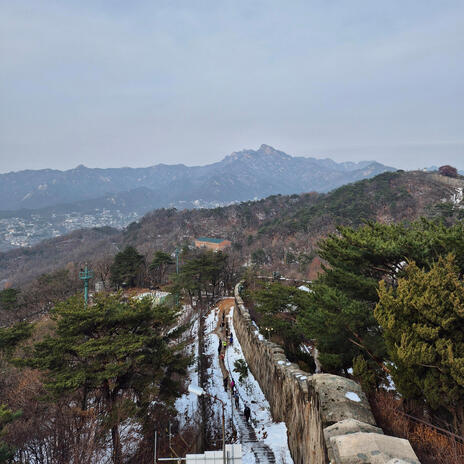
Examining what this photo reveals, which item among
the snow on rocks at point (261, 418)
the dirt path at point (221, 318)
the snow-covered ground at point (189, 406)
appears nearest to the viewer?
the snow on rocks at point (261, 418)

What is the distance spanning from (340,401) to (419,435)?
1.25 m

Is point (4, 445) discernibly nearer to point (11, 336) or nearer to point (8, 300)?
point (11, 336)

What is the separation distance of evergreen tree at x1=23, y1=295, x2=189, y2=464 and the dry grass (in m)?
5.21

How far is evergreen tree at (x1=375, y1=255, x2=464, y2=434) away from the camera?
4379 mm

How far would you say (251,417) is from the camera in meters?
10.0

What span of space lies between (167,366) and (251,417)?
4174mm

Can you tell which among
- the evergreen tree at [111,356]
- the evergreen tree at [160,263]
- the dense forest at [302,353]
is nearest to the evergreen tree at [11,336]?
the dense forest at [302,353]

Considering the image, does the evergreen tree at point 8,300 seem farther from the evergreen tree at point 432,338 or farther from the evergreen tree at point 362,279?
the evergreen tree at point 432,338

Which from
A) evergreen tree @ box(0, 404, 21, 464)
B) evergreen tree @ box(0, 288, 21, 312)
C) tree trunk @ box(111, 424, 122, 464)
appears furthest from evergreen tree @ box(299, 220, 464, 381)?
evergreen tree @ box(0, 288, 21, 312)

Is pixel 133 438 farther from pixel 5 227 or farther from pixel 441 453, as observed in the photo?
pixel 5 227

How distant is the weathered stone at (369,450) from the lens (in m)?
3.46

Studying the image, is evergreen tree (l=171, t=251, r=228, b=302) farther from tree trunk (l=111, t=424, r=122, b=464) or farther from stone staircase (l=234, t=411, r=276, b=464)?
tree trunk (l=111, t=424, r=122, b=464)

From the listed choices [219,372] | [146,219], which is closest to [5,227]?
[146,219]

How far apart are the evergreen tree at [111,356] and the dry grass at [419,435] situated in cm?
521
